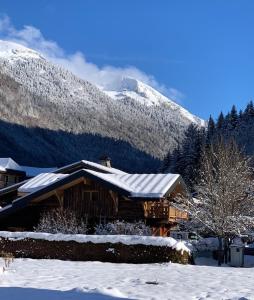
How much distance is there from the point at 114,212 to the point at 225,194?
841cm

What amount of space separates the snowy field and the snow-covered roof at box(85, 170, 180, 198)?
12.4 m

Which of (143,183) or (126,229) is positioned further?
(143,183)

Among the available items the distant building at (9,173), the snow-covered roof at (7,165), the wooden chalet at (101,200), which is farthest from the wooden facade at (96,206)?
the snow-covered roof at (7,165)

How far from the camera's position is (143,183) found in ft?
118

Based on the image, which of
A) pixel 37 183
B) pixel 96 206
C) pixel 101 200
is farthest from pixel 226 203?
pixel 37 183

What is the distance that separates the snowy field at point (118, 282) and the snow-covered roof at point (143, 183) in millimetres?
12417

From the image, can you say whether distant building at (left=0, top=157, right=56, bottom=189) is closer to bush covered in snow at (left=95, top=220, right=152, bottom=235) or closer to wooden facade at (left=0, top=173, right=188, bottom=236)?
wooden facade at (left=0, top=173, right=188, bottom=236)

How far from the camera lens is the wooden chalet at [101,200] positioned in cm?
3453

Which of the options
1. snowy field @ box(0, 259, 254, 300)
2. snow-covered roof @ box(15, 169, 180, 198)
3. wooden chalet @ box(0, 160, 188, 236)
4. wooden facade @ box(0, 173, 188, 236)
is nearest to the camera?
snowy field @ box(0, 259, 254, 300)

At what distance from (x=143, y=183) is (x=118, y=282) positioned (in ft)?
67.6

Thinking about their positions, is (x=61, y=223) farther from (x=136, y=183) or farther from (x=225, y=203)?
(x=225, y=203)

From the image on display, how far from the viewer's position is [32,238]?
81.8 feet

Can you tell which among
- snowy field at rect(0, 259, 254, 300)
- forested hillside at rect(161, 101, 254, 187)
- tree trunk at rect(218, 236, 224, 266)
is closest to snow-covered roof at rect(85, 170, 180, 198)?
tree trunk at rect(218, 236, 224, 266)

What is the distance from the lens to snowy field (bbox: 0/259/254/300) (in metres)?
12.0
